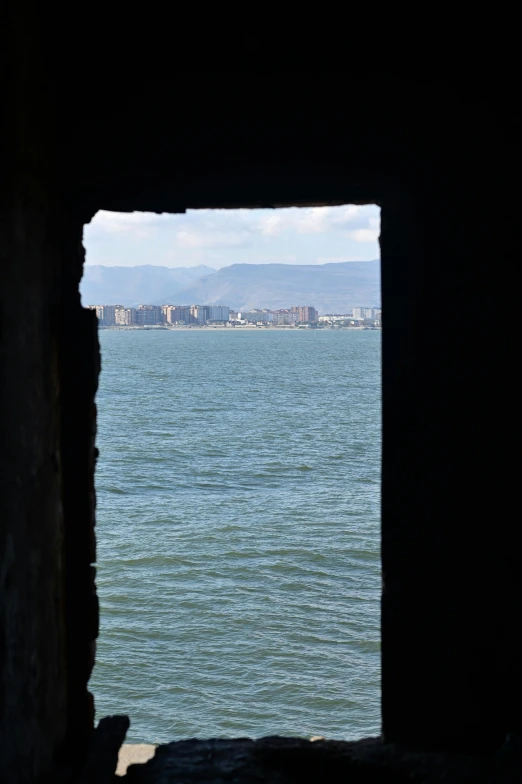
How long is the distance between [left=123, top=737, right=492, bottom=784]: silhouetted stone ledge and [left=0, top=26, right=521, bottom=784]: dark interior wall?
0.69 feet

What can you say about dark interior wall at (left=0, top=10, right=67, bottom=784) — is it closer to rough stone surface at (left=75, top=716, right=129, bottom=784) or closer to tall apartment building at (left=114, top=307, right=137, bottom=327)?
rough stone surface at (left=75, top=716, right=129, bottom=784)

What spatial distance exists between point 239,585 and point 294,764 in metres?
16.6

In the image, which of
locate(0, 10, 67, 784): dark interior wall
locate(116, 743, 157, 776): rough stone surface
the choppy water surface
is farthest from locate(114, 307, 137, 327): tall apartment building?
locate(0, 10, 67, 784): dark interior wall

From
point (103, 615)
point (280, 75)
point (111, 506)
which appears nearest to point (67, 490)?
point (280, 75)

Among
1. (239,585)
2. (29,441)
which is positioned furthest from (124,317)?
(29,441)

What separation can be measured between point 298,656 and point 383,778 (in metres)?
13.4

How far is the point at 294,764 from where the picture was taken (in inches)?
126

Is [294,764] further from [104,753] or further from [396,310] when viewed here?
[396,310]

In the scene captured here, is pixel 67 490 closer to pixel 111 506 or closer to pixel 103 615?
pixel 103 615

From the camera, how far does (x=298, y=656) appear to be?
16.0 m

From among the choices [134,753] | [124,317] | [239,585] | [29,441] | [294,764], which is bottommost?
[239,585]

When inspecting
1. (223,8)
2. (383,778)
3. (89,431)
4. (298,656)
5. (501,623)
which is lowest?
(298,656)

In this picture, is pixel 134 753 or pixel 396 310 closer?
pixel 396 310

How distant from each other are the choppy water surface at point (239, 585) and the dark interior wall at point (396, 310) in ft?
34.9
